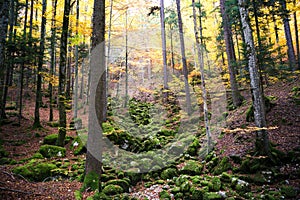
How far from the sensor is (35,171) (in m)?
6.62

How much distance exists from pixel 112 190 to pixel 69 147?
4705 millimetres

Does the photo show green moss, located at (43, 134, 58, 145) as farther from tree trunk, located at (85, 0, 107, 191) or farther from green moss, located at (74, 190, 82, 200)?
green moss, located at (74, 190, 82, 200)

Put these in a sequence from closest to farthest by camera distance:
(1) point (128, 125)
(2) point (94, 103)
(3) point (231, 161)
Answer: (2) point (94, 103)
(3) point (231, 161)
(1) point (128, 125)

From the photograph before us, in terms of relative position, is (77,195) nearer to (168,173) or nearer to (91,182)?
(91,182)

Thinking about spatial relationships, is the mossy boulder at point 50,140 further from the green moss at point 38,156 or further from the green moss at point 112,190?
the green moss at point 112,190

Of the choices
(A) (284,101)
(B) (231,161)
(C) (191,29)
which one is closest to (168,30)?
(C) (191,29)

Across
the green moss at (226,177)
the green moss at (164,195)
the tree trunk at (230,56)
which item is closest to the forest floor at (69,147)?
the green moss at (164,195)

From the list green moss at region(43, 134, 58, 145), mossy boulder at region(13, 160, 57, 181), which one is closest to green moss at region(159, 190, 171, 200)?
mossy boulder at region(13, 160, 57, 181)

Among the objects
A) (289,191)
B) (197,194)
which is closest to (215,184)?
(197,194)

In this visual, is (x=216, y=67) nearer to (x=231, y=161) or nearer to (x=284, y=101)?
(x=284, y=101)

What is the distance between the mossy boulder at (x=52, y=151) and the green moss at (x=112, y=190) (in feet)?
12.0

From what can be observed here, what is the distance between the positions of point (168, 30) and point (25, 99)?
2020 centimetres

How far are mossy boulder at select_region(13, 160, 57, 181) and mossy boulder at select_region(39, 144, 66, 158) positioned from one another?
154 cm

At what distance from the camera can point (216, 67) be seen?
24750mm
